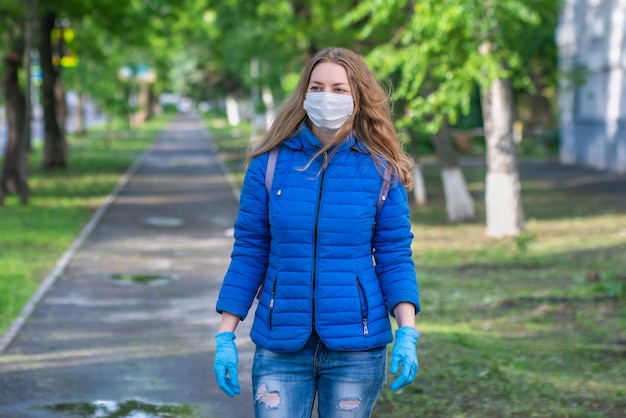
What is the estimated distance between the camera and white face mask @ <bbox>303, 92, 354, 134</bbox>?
3.61m

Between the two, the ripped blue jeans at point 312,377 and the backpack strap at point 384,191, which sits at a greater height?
the backpack strap at point 384,191

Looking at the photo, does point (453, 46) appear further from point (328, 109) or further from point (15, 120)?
point (328, 109)

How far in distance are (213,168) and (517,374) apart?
1003 inches

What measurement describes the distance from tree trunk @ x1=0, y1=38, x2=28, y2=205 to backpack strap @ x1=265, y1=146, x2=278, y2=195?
1706cm

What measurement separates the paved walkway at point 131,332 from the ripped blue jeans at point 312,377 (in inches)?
118

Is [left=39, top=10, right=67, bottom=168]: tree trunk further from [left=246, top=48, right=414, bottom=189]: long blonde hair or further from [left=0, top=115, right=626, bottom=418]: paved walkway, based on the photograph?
[left=246, top=48, right=414, bottom=189]: long blonde hair

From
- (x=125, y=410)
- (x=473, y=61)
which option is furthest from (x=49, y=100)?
(x=125, y=410)

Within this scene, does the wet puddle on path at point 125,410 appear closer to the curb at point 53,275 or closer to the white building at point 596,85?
the curb at point 53,275

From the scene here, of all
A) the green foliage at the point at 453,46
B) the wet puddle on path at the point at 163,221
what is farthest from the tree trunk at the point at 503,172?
the wet puddle on path at the point at 163,221

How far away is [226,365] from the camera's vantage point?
141 inches

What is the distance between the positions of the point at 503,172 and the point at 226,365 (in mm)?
12870

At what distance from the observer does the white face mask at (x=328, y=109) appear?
3.61 meters

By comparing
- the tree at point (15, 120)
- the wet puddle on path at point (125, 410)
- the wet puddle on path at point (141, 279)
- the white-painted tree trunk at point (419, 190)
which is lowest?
the white-painted tree trunk at point (419, 190)

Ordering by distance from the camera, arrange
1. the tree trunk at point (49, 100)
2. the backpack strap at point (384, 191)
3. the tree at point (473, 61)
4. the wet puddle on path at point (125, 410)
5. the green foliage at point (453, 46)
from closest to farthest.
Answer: the backpack strap at point (384, 191), the wet puddle on path at point (125, 410), the green foliage at point (453, 46), the tree at point (473, 61), the tree trunk at point (49, 100)
